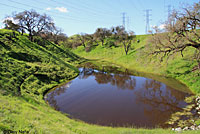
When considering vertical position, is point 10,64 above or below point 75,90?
above

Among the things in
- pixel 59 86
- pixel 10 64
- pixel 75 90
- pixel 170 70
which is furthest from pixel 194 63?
pixel 10 64

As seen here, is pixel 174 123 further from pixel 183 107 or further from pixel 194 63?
pixel 194 63

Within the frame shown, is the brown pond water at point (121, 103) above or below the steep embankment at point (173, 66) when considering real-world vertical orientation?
below

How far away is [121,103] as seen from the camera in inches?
661

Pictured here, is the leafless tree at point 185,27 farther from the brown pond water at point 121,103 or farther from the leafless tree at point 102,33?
the leafless tree at point 102,33

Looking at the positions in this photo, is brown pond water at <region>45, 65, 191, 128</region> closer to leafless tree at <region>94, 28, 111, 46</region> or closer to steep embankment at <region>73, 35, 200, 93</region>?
steep embankment at <region>73, 35, 200, 93</region>

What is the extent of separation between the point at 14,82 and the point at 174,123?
20671 mm

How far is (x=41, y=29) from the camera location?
154 feet

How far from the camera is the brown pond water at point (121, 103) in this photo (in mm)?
13336

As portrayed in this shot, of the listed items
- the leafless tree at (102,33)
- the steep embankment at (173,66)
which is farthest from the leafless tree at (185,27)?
the leafless tree at (102,33)

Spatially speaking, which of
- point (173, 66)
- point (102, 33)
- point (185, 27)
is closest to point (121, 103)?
point (185, 27)

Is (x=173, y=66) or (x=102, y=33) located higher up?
(x=102, y=33)

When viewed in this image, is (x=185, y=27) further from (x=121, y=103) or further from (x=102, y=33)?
(x=102, y=33)

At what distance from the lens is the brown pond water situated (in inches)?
525
